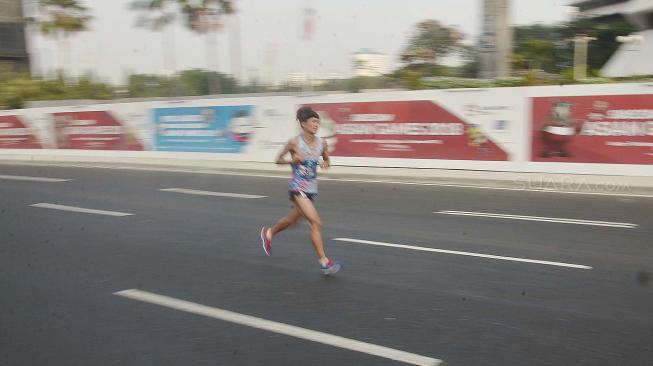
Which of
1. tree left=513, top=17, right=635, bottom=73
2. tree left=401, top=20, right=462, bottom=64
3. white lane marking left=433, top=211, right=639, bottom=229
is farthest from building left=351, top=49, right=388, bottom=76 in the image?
white lane marking left=433, top=211, right=639, bottom=229

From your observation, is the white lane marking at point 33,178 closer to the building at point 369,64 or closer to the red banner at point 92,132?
the red banner at point 92,132

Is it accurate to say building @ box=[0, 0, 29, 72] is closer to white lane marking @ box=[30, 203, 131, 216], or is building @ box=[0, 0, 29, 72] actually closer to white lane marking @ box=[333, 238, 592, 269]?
white lane marking @ box=[30, 203, 131, 216]

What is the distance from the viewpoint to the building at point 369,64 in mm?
23719

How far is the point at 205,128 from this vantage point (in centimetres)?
1819

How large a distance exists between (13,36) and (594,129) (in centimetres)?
5082

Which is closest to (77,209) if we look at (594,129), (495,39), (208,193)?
(208,193)

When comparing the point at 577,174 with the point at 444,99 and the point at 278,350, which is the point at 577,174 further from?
the point at 278,350

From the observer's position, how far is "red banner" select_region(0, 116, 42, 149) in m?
23.0

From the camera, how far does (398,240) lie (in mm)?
7848

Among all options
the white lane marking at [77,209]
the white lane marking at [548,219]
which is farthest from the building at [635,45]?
the white lane marking at [77,209]

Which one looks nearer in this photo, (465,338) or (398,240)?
(465,338)

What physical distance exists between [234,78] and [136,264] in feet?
83.2

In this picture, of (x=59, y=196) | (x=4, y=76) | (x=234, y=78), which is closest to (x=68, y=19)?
(x=4, y=76)

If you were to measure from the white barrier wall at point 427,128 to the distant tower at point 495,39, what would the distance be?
3.60 m
